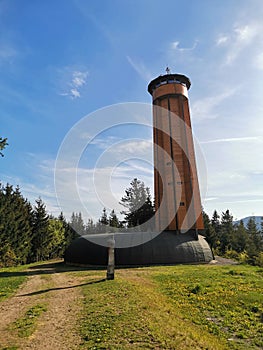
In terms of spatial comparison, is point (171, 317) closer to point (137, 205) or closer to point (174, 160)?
point (174, 160)

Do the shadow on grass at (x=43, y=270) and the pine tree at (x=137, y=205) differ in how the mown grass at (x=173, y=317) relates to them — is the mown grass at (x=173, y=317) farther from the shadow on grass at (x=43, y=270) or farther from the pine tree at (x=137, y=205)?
the pine tree at (x=137, y=205)

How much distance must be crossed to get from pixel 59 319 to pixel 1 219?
31079mm

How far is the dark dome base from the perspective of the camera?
27750 mm

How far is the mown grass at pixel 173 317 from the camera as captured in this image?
7380mm

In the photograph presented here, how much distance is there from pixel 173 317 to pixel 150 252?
61.9ft

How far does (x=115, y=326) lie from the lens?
838cm

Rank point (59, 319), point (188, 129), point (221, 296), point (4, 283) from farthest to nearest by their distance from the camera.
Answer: point (188, 129), point (4, 283), point (221, 296), point (59, 319)

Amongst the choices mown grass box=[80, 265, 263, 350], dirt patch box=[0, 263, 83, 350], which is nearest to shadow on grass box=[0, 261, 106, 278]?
Answer: dirt patch box=[0, 263, 83, 350]

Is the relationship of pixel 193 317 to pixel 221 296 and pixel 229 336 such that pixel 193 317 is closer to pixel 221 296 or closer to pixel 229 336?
pixel 229 336

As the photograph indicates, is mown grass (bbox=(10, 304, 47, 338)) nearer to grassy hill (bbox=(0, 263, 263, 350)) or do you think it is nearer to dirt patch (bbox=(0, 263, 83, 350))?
dirt patch (bbox=(0, 263, 83, 350))

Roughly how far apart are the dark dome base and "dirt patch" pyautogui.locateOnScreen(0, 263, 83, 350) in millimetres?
11200

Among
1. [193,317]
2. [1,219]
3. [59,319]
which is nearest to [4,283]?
[59,319]

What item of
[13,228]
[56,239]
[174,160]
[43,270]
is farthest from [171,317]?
[56,239]

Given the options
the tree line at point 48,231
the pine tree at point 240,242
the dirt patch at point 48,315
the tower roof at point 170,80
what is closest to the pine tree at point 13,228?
the tree line at point 48,231
